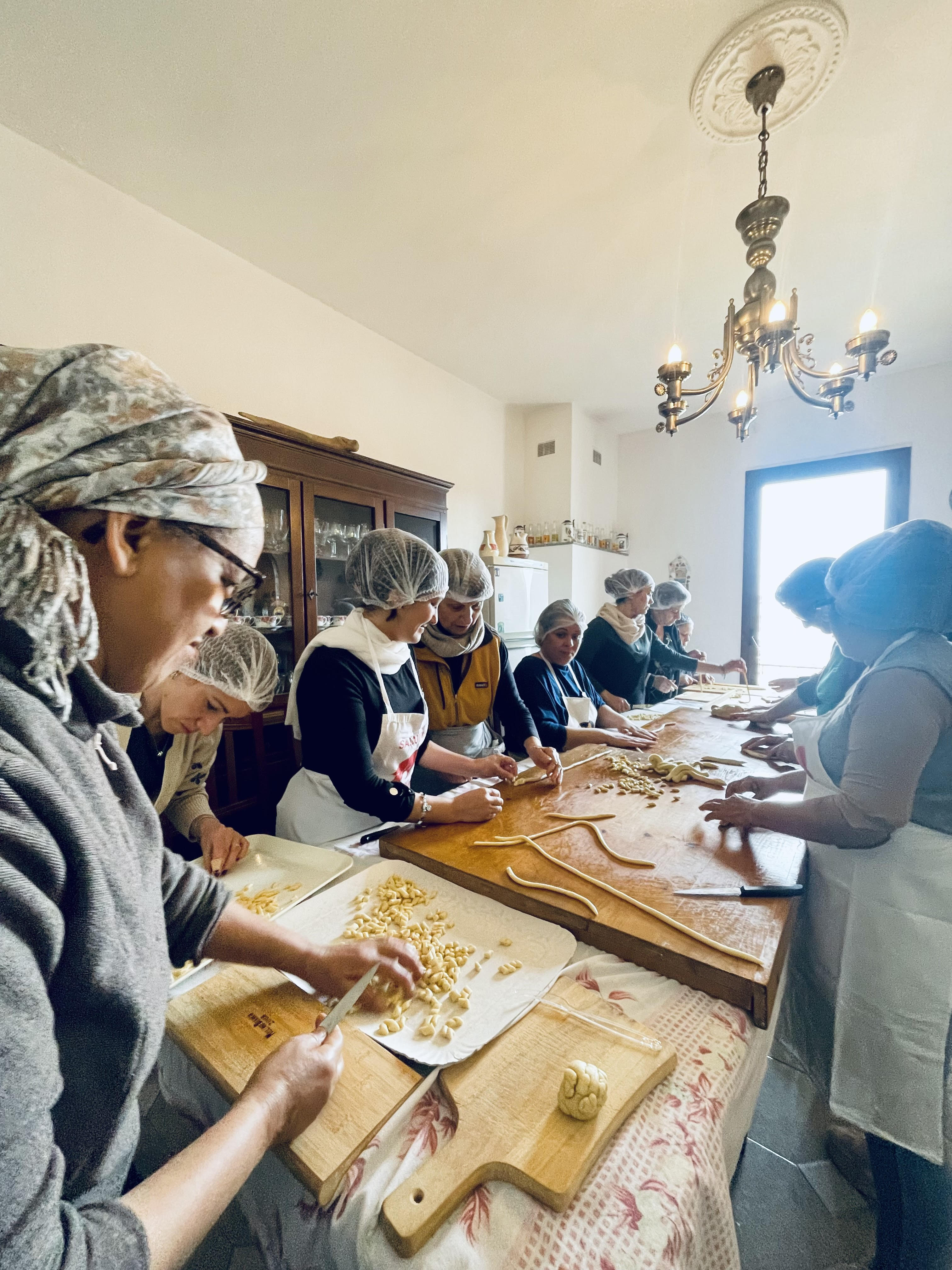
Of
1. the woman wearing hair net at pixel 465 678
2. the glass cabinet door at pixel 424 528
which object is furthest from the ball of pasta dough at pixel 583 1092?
the glass cabinet door at pixel 424 528

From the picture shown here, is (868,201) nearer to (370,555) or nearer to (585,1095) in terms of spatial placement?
(370,555)

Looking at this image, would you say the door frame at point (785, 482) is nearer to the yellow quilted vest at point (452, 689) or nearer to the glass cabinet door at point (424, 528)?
the glass cabinet door at point (424, 528)

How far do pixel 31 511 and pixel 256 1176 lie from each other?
2.86 ft

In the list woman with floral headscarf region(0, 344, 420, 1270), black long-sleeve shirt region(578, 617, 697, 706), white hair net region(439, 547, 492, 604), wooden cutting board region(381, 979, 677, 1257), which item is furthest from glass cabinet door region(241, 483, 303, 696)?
wooden cutting board region(381, 979, 677, 1257)

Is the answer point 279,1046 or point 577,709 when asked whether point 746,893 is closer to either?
point 279,1046

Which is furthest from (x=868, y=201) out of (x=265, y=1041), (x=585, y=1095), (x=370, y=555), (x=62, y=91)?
(x=265, y=1041)

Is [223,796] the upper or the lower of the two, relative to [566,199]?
lower

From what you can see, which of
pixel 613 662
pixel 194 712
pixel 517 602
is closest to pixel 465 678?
pixel 194 712

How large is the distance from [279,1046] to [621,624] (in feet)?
9.94

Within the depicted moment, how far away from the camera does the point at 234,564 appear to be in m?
0.62

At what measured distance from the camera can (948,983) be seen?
1.03 meters

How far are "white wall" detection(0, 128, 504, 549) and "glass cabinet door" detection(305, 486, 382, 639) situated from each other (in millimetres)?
647

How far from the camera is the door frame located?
446 centimetres

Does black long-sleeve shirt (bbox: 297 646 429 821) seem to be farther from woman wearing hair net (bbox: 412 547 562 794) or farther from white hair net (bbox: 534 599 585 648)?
white hair net (bbox: 534 599 585 648)
